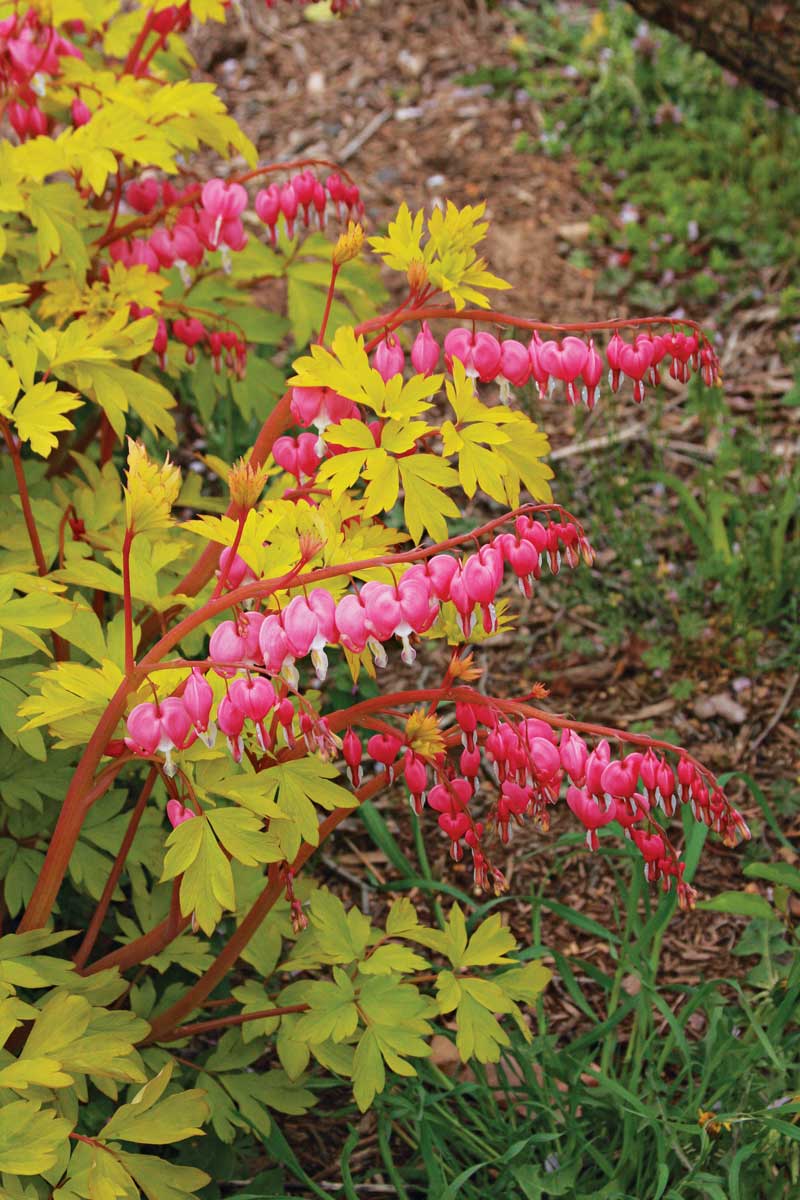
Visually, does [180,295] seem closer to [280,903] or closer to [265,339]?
[265,339]

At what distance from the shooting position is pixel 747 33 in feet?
13.0

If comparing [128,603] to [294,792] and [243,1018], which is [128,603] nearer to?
[294,792]

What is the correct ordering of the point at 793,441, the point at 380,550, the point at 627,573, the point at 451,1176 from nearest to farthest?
the point at 380,550
the point at 451,1176
the point at 627,573
the point at 793,441

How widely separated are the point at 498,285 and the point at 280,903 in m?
1.32

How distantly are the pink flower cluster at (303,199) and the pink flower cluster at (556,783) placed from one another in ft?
3.59

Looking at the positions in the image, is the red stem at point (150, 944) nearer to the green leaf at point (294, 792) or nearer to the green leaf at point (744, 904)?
the green leaf at point (294, 792)

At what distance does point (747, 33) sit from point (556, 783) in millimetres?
3045

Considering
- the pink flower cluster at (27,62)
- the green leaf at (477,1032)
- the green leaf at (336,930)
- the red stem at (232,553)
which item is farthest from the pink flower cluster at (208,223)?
the green leaf at (477,1032)

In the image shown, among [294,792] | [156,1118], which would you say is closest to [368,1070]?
[156,1118]

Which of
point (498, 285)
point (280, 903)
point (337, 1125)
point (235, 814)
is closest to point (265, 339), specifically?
point (498, 285)

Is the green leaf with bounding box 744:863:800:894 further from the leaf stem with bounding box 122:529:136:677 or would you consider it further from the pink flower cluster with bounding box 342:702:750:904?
the leaf stem with bounding box 122:529:136:677

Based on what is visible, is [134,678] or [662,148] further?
[662,148]

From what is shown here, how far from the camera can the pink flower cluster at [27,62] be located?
2.69 metres

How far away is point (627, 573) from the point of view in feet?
12.6
